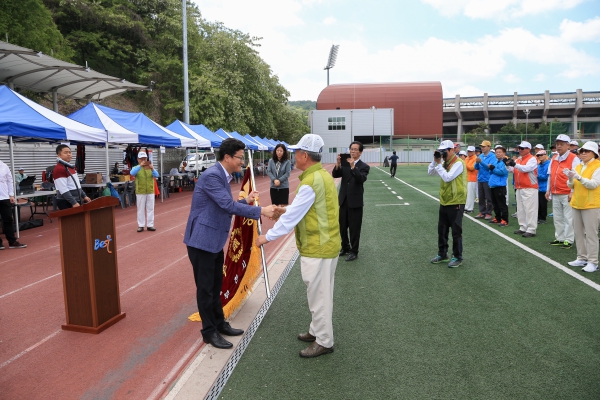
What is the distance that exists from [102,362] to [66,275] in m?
1.09

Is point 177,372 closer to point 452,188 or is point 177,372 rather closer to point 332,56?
point 452,188

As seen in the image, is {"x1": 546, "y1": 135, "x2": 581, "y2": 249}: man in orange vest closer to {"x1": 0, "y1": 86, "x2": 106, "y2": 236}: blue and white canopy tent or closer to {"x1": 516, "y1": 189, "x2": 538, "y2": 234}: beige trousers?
{"x1": 516, "y1": 189, "x2": 538, "y2": 234}: beige trousers

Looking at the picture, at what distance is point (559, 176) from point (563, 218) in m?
0.81

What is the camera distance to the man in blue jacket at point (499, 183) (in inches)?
399

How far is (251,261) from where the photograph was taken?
17.0ft

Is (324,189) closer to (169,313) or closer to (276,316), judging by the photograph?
(276,316)

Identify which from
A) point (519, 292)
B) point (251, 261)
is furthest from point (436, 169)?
point (251, 261)

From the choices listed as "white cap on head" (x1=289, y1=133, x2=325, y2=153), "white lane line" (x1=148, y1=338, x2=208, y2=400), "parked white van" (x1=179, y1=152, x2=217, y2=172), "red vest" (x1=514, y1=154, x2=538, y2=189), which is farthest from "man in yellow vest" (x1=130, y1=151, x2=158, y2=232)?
"parked white van" (x1=179, y1=152, x2=217, y2=172)

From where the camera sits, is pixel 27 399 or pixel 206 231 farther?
pixel 206 231

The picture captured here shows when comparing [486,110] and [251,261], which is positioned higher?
[486,110]

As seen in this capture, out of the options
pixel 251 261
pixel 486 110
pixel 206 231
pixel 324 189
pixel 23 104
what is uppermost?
pixel 486 110

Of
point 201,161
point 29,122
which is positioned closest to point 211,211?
point 29,122

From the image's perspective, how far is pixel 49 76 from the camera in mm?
17469

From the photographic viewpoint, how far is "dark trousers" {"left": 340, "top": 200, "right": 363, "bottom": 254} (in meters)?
7.27
